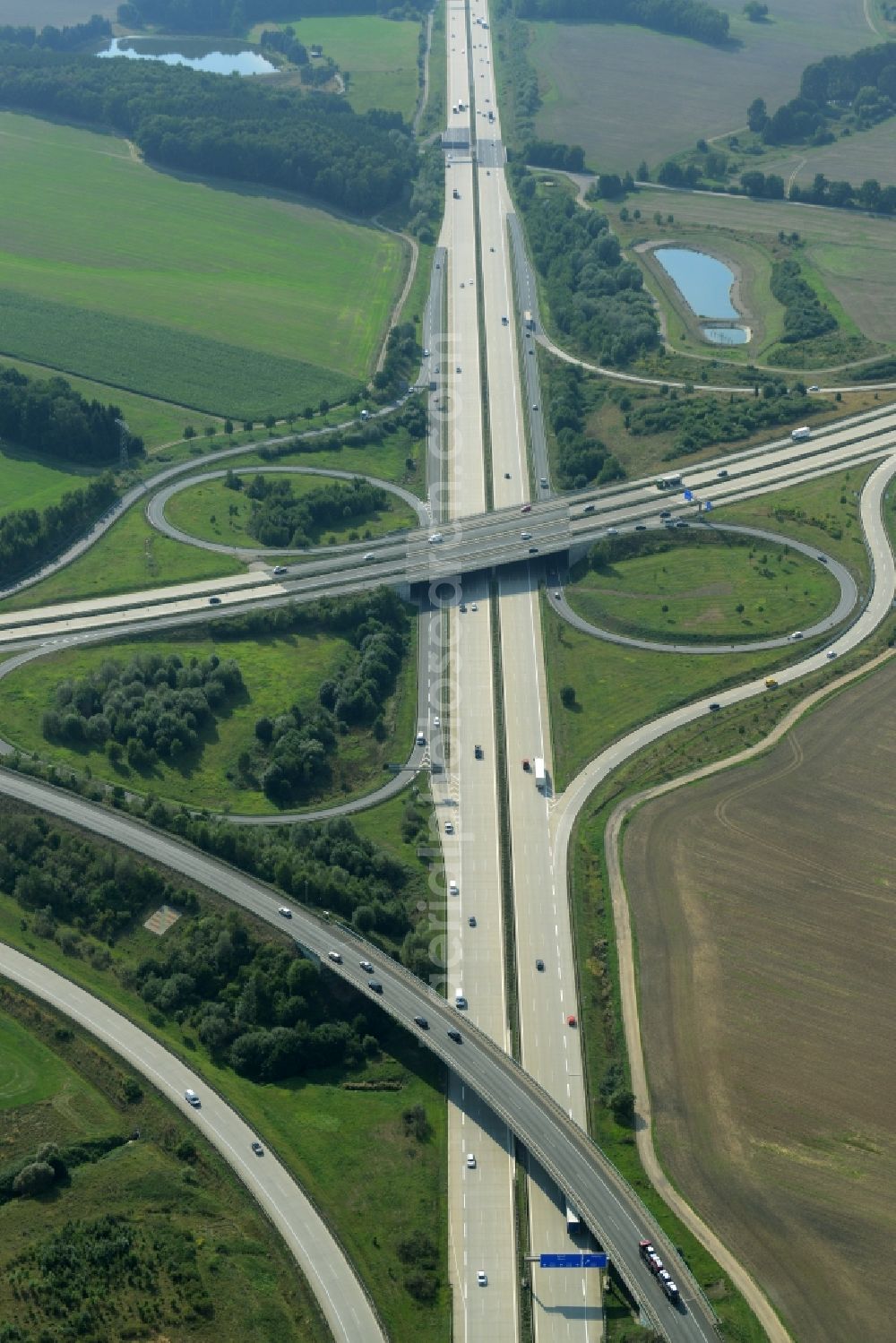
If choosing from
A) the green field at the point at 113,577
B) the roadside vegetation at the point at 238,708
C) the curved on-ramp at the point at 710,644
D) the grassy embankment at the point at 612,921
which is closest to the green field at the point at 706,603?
the curved on-ramp at the point at 710,644

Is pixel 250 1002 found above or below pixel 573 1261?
above

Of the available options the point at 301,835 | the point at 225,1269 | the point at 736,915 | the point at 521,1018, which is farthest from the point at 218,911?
the point at 736,915

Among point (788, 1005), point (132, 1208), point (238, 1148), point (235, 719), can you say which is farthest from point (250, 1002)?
point (235, 719)

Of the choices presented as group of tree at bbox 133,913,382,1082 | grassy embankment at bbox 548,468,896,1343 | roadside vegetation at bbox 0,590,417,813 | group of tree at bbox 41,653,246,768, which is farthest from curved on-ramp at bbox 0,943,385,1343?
group of tree at bbox 41,653,246,768

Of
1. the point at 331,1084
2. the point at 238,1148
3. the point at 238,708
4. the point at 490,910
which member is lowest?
the point at 238,1148

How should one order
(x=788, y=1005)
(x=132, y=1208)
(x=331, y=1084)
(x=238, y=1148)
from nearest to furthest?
1. (x=132, y=1208)
2. (x=238, y=1148)
3. (x=331, y=1084)
4. (x=788, y=1005)

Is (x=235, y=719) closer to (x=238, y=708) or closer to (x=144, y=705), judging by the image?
(x=238, y=708)

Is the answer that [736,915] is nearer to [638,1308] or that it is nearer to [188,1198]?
[638,1308]
